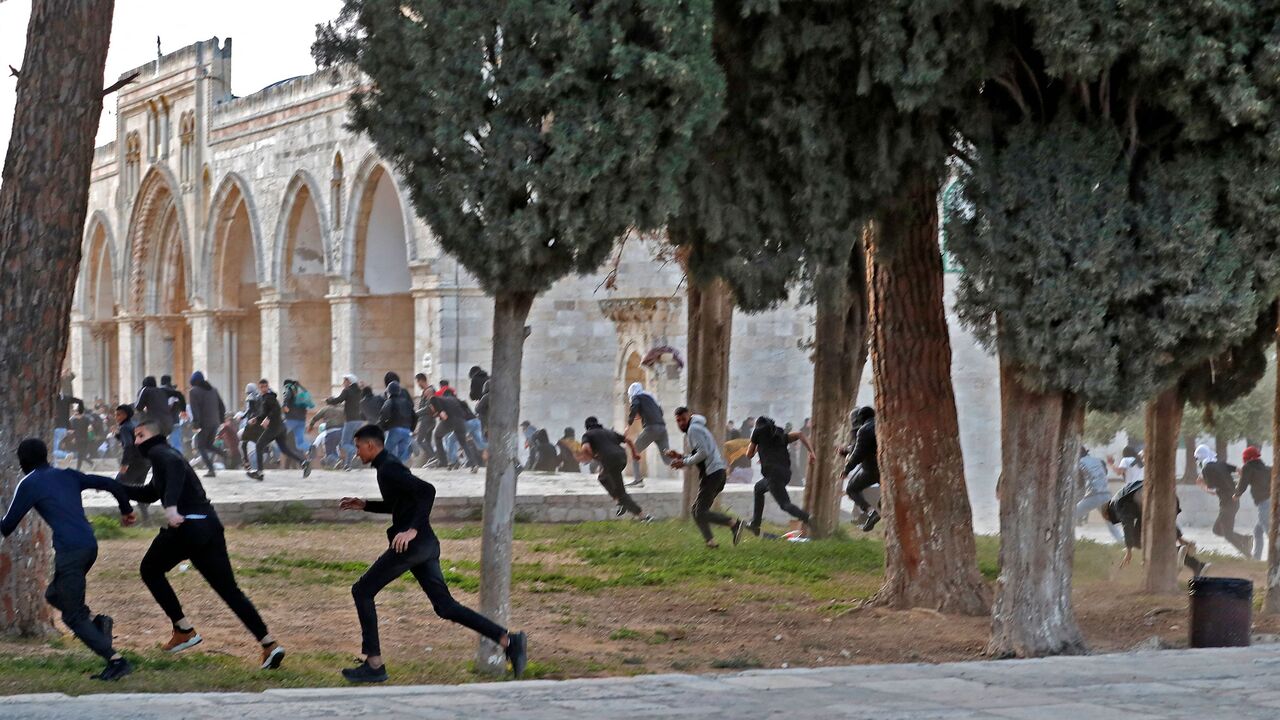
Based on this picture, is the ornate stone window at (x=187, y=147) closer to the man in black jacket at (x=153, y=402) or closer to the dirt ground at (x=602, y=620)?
the man in black jacket at (x=153, y=402)

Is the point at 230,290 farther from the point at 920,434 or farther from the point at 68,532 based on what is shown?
the point at 68,532

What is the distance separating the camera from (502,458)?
8.71 metres

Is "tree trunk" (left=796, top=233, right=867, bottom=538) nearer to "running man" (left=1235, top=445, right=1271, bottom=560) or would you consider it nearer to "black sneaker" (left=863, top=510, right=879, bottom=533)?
"black sneaker" (left=863, top=510, right=879, bottom=533)

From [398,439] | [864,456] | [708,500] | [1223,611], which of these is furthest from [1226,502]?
[1223,611]

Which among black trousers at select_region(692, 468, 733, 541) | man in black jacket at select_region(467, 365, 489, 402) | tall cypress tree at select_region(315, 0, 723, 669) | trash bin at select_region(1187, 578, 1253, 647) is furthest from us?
man in black jacket at select_region(467, 365, 489, 402)

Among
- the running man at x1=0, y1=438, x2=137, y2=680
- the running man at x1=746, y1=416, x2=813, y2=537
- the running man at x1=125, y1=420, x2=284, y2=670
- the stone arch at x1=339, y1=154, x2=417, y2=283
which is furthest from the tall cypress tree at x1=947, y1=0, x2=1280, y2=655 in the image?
the stone arch at x1=339, y1=154, x2=417, y2=283

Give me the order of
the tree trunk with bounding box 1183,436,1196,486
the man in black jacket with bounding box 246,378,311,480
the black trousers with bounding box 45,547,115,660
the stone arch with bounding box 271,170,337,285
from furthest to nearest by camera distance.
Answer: the stone arch with bounding box 271,170,337,285, the tree trunk with bounding box 1183,436,1196,486, the man in black jacket with bounding box 246,378,311,480, the black trousers with bounding box 45,547,115,660

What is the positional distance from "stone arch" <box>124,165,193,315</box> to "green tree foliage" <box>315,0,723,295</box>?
108ft

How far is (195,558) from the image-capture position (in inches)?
331

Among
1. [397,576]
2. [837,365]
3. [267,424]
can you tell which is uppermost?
[837,365]

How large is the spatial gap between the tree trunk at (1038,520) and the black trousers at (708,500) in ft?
18.1

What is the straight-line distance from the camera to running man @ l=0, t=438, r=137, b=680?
7.75 m

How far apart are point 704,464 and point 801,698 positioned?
24.4 ft

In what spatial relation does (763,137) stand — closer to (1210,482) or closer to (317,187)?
(1210,482)
